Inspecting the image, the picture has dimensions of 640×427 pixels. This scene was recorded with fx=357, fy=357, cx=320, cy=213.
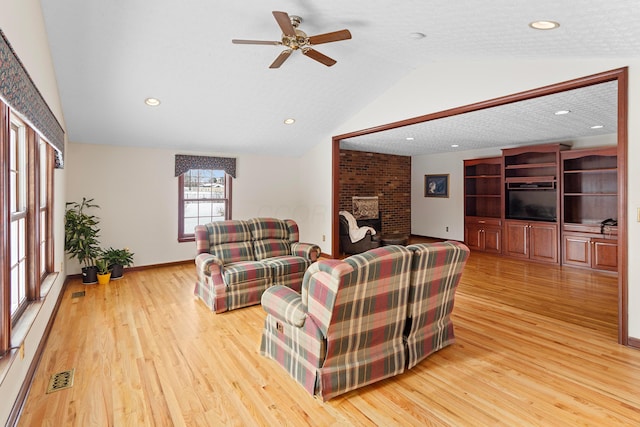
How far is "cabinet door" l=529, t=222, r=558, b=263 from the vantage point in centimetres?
625

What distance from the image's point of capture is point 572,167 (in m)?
6.31

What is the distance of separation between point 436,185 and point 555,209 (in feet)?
9.67

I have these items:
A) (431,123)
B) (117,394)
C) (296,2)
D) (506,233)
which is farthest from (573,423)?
(506,233)

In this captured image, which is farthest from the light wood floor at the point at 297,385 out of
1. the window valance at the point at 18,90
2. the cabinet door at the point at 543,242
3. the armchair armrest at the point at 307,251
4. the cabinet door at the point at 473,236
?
the cabinet door at the point at 473,236

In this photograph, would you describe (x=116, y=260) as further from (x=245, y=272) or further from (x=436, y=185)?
(x=436, y=185)

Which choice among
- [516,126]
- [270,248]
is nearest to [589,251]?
[516,126]

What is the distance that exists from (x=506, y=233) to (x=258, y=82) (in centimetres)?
548

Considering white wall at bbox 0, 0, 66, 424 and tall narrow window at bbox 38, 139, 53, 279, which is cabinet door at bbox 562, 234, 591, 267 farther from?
tall narrow window at bbox 38, 139, 53, 279

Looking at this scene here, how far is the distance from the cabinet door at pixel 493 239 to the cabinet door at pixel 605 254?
1.59 metres

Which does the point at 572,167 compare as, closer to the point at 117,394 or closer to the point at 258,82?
the point at 258,82

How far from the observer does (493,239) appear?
23.6 feet

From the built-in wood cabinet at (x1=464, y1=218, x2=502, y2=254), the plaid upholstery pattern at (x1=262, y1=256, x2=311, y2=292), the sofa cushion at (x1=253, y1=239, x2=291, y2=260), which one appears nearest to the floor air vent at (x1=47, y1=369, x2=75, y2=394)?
the plaid upholstery pattern at (x1=262, y1=256, x2=311, y2=292)

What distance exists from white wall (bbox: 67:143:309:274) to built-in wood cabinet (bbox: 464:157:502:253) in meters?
4.83

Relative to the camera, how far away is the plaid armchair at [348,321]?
2139 mm
